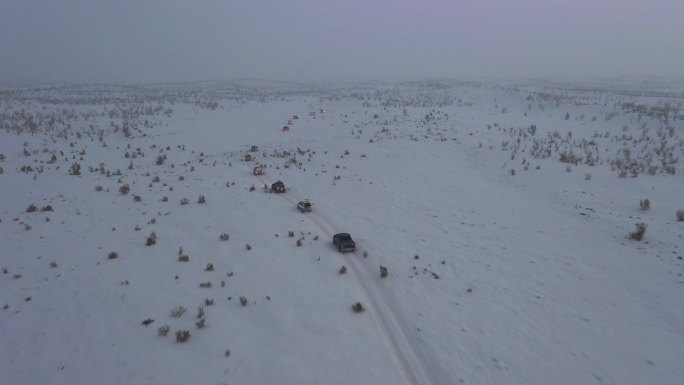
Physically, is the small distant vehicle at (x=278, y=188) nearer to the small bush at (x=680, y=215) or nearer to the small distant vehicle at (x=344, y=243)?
the small distant vehicle at (x=344, y=243)

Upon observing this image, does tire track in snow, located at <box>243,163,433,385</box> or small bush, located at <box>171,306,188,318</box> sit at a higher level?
small bush, located at <box>171,306,188,318</box>

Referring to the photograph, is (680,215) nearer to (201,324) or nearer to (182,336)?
(201,324)

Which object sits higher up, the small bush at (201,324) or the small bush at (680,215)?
the small bush at (680,215)

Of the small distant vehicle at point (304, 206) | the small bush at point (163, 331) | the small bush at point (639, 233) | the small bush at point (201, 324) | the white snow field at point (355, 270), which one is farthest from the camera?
the small distant vehicle at point (304, 206)

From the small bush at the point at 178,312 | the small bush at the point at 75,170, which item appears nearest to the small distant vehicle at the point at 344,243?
the small bush at the point at 178,312

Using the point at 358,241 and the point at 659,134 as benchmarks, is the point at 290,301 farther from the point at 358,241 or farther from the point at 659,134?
the point at 659,134

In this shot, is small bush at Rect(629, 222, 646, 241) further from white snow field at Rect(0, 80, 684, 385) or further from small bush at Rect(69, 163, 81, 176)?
small bush at Rect(69, 163, 81, 176)

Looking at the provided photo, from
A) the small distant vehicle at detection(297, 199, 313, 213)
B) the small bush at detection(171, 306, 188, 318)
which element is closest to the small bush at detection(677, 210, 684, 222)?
the small distant vehicle at detection(297, 199, 313, 213)
